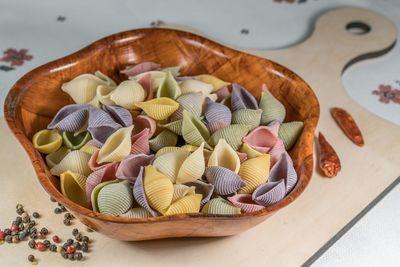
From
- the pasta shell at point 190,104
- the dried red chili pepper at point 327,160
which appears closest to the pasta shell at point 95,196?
the pasta shell at point 190,104

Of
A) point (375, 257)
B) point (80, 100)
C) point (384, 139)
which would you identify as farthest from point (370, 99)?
point (80, 100)

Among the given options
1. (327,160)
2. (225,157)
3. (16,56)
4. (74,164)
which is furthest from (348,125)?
Result: (16,56)

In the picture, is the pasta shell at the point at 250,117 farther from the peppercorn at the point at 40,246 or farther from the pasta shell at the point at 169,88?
the peppercorn at the point at 40,246

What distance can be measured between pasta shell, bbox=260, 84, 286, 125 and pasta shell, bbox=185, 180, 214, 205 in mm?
103

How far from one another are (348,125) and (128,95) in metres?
0.22

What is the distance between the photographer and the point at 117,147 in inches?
20.4

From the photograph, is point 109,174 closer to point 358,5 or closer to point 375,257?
point 375,257

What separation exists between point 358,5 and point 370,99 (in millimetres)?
218

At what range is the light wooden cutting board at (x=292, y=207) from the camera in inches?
20.4

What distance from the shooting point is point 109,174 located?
1.69 feet

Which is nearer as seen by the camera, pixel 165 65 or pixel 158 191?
pixel 158 191

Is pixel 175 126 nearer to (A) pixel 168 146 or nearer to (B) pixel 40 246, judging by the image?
(A) pixel 168 146

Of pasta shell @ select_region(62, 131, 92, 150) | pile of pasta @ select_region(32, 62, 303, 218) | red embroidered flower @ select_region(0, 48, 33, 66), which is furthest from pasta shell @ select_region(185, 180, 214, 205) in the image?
red embroidered flower @ select_region(0, 48, 33, 66)

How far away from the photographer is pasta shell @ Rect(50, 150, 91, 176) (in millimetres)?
522
